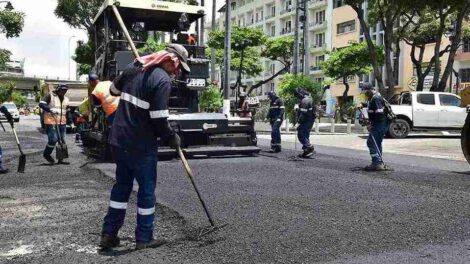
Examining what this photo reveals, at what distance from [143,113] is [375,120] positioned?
21.3ft

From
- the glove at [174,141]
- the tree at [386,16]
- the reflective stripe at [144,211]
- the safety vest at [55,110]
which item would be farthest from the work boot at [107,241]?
the tree at [386,16]

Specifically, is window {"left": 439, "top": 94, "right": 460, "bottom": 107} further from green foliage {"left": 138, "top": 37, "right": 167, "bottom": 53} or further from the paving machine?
green foliage {"left": 138, "top": 37, "right": 167, "bottom": 53}

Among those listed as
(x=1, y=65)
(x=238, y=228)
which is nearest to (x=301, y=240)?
(x=238, y=228)

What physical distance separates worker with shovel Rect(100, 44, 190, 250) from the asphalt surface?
0.76 feet

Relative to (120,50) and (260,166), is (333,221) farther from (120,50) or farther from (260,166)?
(120,50)

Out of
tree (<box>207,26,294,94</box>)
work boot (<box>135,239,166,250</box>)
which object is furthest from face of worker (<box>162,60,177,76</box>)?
tree (<box>207,26,294,94</box>)

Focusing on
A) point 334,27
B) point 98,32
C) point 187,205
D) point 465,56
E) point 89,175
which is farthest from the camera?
point 334,27

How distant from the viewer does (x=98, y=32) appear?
12086 mm

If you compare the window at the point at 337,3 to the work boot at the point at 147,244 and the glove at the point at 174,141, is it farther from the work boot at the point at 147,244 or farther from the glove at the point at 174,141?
the work boot at the point at 147,244

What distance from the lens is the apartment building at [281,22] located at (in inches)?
2278

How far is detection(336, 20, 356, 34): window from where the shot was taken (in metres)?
52.1

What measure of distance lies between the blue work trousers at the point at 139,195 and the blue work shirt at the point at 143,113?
3.0 inches

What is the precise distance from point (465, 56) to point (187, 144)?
111 feet

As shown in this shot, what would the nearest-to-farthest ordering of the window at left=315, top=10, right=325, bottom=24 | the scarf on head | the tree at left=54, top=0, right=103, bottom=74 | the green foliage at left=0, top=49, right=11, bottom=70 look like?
1. the scarf on head
2. the green foliage at left=0, top=49, right=11, bottom=70
3. the tree at left=54, top=0, right=103, bottom=74
4. the window at left=315, top=10, right=325, bottom=24
